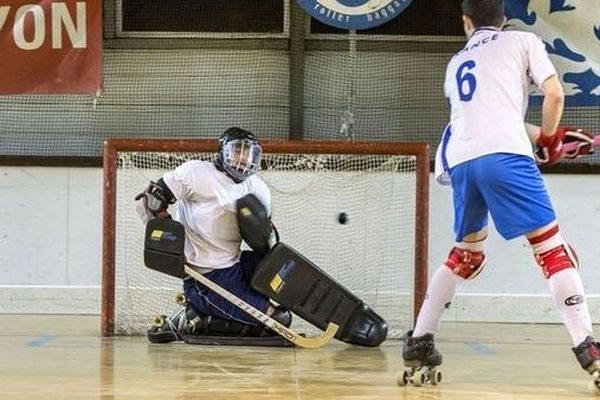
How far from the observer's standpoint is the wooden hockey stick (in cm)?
506

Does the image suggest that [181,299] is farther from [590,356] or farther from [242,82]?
[590,356]

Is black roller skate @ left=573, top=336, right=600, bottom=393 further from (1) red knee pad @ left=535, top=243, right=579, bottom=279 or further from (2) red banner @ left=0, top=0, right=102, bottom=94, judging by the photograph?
(2) red banner @ left=0, top=0, right=102, bottom=94

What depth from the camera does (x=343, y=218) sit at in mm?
5812

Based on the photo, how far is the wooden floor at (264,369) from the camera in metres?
3.70

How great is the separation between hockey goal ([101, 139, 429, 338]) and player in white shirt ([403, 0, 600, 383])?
1.60m

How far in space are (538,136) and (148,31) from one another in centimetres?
362

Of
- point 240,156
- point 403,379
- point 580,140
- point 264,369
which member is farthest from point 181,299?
point 580,140

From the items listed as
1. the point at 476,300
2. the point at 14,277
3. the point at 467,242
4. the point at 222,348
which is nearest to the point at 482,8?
the point at 467,242

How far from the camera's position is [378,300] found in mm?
5785

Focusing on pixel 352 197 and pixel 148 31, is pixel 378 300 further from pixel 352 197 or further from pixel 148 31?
pixel 148 31

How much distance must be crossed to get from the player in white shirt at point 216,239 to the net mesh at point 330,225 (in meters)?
0.44

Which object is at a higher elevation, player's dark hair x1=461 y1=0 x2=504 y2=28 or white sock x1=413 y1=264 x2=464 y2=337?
player's dark hair x1=461 y1=0 x2=504 y2=28

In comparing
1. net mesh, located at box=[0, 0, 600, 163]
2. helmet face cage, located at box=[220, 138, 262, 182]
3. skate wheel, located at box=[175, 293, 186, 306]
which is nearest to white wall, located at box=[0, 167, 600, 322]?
net mesh, located at box=[0, 0, 600, 163]

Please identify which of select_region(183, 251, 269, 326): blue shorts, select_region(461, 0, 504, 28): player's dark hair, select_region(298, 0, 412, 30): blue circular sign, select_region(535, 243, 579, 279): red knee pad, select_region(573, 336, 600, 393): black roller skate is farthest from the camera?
select_region(298, 0, 412, 30): blue circular sign
